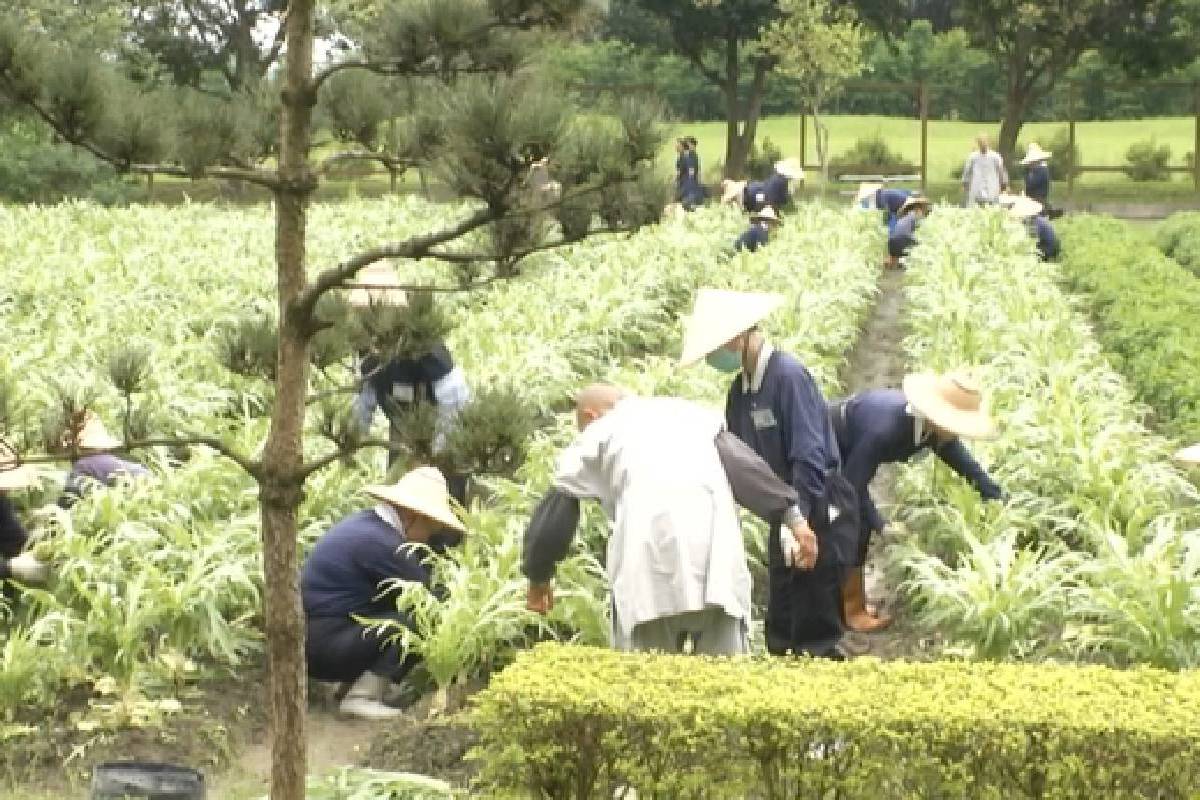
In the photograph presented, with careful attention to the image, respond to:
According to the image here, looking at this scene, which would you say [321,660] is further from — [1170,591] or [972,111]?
[972,111]

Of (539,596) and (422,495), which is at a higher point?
(422,495)

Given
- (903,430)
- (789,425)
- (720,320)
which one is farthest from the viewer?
(903,430)

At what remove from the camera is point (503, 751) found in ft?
17.7

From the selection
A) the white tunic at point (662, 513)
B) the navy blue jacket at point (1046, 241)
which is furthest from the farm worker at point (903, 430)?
the navy blue jacket at point (1046, 241)

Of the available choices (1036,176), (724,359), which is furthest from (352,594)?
(1036,176)

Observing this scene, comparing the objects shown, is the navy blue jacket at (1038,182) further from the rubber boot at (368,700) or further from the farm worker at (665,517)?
the farm worker at (665,517)

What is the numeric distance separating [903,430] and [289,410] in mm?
3936

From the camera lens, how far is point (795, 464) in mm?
7336

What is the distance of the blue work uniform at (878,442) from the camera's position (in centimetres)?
834

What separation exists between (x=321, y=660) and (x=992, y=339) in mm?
7241

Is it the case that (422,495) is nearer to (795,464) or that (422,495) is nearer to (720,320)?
(720,320)

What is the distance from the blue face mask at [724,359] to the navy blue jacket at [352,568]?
1513 millimetres

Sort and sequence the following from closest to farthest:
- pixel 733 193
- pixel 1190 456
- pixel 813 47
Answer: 1. pixel 1190 456
2. pixel 733 193
3. pixel 813 47

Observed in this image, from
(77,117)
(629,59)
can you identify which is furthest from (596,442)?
(629,59)
